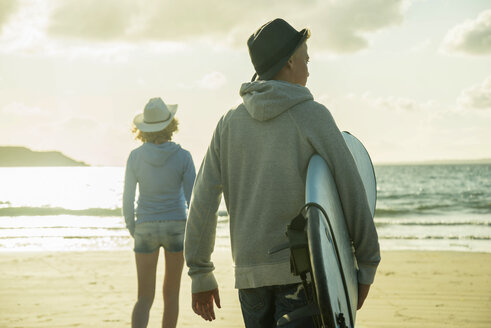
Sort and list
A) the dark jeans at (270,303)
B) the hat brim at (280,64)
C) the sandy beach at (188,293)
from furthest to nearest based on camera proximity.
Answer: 1. the sandy beach at (188,293)
2. the hat brim at (280,64)
3. the dark jeans at (270,303)

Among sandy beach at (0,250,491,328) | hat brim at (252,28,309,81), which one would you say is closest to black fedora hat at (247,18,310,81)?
hat brim at (252,28,309,81)

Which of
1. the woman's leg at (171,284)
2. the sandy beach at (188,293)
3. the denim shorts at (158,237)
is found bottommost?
the sandy beach at (188,293)

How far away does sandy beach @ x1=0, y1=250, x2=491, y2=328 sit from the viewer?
5285 mm

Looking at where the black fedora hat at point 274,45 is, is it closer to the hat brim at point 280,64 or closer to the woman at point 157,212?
the hat brim at point 280,64

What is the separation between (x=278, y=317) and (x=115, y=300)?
493 cm

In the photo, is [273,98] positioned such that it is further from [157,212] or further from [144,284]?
[144,284]

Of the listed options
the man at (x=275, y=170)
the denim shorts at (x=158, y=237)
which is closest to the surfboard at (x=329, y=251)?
the man at (x=275, y=170)

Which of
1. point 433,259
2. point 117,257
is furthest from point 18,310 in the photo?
point 433,259

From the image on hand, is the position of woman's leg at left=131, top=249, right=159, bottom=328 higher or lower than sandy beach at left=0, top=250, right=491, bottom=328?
higher

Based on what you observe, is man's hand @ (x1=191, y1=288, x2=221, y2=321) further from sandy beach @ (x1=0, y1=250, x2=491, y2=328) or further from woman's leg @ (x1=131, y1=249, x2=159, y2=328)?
sandy beach @ (x1=0, y1=250, x2=491, y2=328)

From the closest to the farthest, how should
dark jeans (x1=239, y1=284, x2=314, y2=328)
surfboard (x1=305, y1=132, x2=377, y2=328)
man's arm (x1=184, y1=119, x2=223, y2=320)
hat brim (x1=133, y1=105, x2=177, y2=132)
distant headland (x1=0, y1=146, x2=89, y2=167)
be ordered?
surfboard (x1=305, y1=132, x2=377, y2=328) → dark jeans (x1=239, y1=284, x2=314, y2=328) → man's arm (x1=184, y1=119, x2=223, y2=320) → hat brim (x1=133, y1=105, x2=177, y2=132) → distant headland (x1=0, y1=146, x2=89, y2=167)

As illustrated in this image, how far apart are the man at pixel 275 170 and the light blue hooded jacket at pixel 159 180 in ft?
5.40

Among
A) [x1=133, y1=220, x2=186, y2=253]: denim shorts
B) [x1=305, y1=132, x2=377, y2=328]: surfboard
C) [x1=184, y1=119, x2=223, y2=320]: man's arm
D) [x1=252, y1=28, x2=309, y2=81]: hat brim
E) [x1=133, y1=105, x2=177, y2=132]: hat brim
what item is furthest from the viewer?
[x1=133, y1=105, x2=177, y2=132]: hat brim

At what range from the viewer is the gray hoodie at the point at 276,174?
68.7 inches
